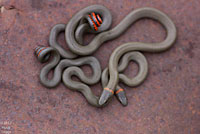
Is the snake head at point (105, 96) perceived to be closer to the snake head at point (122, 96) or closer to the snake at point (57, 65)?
the snake head at point (122, 96)

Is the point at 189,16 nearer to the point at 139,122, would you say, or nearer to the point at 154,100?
the point at 154,100

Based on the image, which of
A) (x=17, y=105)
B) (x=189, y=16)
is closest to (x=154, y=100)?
(x=189, y=16)

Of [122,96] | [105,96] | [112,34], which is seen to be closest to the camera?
[105,96]

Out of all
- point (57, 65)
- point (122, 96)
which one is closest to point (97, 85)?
point (122, 96)

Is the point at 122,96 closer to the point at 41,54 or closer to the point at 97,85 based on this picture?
the point at 97,85

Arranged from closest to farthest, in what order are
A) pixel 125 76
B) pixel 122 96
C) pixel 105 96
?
pixel 105 96 → pixel 122 96 → pixel 125 76

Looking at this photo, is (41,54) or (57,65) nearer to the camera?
(41,54)

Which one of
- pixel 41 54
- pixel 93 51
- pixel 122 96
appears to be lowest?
pixel 122 96

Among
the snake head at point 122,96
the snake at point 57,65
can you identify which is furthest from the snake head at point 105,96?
the snake at point 57,65
